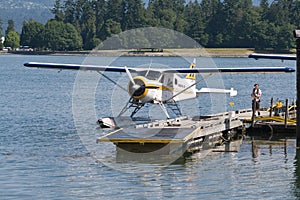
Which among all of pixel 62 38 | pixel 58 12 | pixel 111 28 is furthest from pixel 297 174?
pixel 58 12

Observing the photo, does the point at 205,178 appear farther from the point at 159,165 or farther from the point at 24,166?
the point at 24,166

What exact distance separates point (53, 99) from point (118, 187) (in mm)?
24915

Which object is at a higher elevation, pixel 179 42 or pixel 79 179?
pixel 179 42

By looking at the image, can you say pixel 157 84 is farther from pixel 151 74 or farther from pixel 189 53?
pixel 189 53

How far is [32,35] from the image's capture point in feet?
536

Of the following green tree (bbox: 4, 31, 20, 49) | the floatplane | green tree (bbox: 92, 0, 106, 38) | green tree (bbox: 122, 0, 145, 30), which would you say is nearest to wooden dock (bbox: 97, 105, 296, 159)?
the floatplane

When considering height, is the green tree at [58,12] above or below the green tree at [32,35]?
above

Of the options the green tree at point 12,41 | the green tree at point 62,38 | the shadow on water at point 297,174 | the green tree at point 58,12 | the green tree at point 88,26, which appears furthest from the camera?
the green tree at point 58,12

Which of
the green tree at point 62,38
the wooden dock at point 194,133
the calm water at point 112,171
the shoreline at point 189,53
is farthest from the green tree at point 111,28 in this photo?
the wooden dock at point 194,133

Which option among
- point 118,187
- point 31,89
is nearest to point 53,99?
point 31,89

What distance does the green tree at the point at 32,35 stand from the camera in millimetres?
162000

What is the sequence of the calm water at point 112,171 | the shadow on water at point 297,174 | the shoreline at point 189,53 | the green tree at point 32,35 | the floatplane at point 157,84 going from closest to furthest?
1. the calm water at point 112,171
2. the shadow on water at point 297,174
3. the floatplane at point 157,84
4. the shoreline at point 189,53
5. the green tree at point 32,35

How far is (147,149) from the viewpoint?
1972cm

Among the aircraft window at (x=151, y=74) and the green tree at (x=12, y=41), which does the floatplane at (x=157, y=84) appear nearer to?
the aircraft window at (x=151, y=74)
